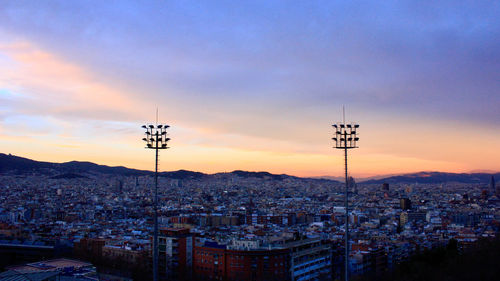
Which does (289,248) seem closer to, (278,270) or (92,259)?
(278,270)

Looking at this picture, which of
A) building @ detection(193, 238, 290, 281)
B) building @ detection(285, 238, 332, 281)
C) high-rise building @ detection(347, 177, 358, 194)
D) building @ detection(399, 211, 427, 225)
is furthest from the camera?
high-rise building @ detection(347, 177, 358, 194)

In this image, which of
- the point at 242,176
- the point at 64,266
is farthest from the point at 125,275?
the point at 242,176

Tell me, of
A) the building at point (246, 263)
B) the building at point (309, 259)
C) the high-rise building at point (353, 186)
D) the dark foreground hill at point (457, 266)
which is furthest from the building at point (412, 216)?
the high-rise building at point (353, 186)

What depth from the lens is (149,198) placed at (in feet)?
220

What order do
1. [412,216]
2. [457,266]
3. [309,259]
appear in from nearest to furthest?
1. [457,266]
2. [309,259]
3. [412,216]

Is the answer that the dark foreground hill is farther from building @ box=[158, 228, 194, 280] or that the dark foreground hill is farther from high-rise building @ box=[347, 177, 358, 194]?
high-rise building @ box=[347, 177, 358, 194]

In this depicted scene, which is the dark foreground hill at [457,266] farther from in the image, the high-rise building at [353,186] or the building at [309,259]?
the high-rise building at [353,186]

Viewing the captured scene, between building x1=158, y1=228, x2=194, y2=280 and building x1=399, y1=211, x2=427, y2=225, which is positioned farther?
building x1=399, y1=211, x2=427, y2=225

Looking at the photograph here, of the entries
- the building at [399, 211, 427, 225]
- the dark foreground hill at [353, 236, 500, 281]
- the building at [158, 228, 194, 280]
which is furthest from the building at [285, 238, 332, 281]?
the building at [399, 211, 427, 225]

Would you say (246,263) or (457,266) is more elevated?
(457,266)

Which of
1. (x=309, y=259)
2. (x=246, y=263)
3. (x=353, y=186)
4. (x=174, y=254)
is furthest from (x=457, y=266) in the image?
(x=353, y=186)

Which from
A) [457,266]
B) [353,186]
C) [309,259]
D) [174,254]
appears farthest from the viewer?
[353,186]

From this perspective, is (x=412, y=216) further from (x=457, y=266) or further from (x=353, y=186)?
(x=353, y=186)

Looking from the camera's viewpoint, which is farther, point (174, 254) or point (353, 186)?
point (353, 186)
